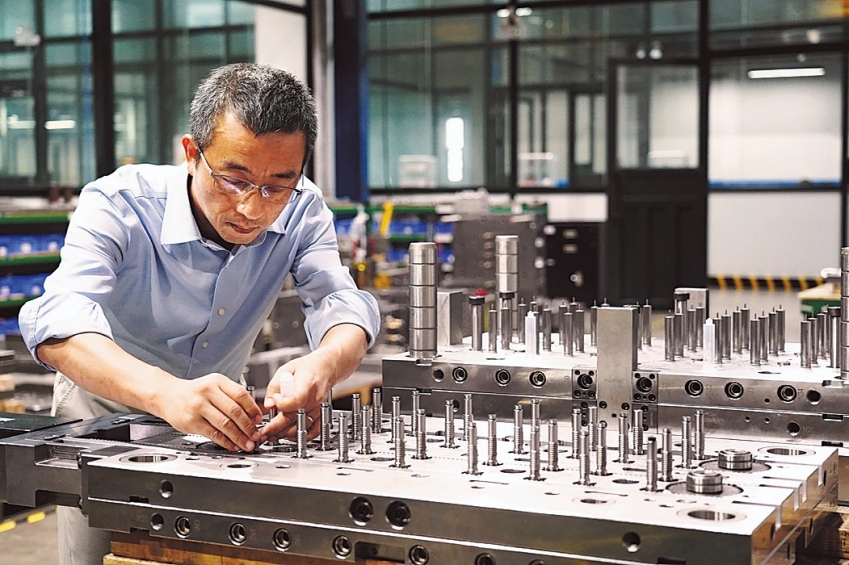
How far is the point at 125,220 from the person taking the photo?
77.8 inches

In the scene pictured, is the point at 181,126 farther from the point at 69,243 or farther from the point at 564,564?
the point at 564,564

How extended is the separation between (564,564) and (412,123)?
11404mm

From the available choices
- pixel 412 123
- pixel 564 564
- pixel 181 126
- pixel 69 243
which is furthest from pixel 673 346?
pixel 412 123

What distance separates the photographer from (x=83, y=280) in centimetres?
183

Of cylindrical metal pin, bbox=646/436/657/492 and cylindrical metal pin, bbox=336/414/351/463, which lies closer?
cylindrical metal pin, bbox=646/436/657/492

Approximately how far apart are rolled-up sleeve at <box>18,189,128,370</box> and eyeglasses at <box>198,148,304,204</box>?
25 cm

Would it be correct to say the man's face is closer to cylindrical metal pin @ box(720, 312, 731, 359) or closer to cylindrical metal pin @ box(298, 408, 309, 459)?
cylindrical metal pin @ box(298, 408, 309, 459)

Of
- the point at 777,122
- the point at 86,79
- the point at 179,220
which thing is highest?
the point at 86,79

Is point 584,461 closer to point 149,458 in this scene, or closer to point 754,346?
point 149,458

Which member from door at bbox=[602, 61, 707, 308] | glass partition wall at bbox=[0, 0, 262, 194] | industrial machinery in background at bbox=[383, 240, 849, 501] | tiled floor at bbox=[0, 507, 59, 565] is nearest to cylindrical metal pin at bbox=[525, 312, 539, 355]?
industrial machinery in background at bbox=[383, 240, 849, 501]

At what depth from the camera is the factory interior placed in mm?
1335

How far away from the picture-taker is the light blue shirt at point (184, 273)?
194 cm

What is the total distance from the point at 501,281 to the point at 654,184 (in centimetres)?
906

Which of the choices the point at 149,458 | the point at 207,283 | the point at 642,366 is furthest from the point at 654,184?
the point at 149,458
